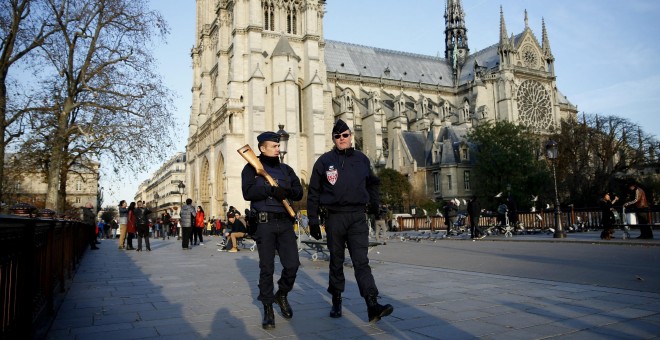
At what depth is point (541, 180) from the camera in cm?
3875

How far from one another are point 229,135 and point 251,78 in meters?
4.95

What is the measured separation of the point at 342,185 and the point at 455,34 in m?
69.5

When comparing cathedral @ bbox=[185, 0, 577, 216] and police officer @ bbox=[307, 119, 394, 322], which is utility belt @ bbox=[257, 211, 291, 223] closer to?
police officer @ bbox=[307, 119, 394, 322]

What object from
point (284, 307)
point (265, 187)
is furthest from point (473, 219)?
point (265, 187)

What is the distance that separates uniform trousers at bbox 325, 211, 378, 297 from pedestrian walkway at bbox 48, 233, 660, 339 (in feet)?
1.32

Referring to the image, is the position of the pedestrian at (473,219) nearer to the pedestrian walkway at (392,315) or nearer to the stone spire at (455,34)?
the pedestrian walkway at (392,315)

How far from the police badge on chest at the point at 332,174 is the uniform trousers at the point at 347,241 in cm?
31

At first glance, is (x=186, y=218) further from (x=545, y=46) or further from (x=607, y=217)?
(x=545, y=46)

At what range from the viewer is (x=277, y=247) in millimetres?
4594

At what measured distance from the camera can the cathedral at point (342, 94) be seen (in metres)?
39.1

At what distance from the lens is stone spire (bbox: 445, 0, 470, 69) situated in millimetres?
66188

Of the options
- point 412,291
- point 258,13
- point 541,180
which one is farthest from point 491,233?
point 258,13

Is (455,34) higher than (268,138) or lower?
higher

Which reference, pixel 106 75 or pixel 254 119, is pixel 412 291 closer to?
pixel 106 75
